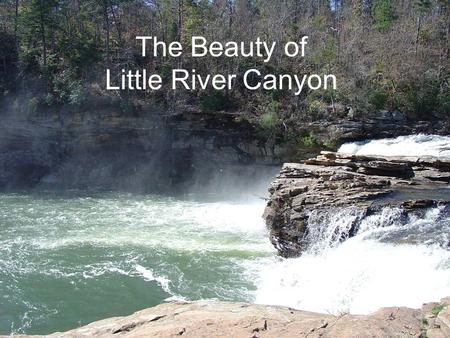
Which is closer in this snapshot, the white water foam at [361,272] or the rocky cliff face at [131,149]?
the white water foam at [361,272]

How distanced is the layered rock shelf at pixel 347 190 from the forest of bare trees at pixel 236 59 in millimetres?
→ 9010

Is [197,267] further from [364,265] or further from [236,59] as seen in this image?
[236,59]

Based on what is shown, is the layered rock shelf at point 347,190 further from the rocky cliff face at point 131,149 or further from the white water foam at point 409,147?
the rocky cliff face at point 131,149

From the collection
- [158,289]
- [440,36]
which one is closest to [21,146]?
[158,289]

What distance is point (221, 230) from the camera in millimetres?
15312

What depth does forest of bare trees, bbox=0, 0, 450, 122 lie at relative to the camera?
2420 cm

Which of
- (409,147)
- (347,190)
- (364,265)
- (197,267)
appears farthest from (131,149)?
(364,265)

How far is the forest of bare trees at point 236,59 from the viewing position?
24203 millimetres

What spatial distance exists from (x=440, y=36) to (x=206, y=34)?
14.8 meters

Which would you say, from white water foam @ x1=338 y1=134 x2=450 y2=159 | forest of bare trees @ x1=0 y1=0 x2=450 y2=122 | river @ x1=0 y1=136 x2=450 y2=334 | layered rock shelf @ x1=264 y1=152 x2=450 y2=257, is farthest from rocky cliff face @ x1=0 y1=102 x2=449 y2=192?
layered rock shelf @ x1=264 y1=152 x2=450 y2=257

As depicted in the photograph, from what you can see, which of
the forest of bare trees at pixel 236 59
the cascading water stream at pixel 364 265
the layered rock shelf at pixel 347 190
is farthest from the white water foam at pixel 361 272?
the forest of bare trees at pixel 236 59

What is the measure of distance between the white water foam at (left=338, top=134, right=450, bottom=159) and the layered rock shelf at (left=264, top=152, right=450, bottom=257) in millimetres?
2954

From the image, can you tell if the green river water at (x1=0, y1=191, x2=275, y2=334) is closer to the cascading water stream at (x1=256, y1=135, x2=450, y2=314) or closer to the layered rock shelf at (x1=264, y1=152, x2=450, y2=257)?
the cascading water stream at (x1=256, y1=135, x2=450, y2=314)

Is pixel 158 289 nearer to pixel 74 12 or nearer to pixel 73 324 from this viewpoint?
pixel 73 324
